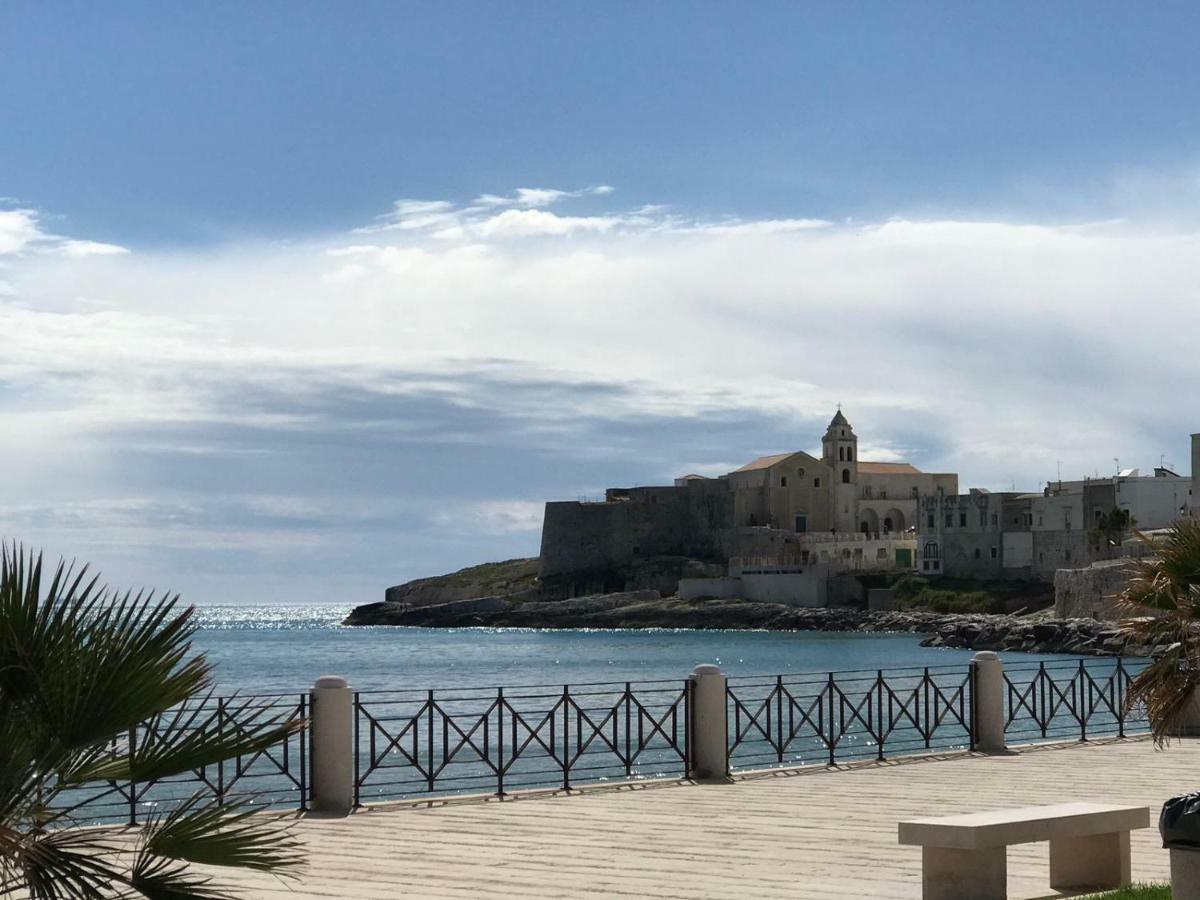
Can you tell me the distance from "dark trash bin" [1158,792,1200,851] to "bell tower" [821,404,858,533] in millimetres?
109455

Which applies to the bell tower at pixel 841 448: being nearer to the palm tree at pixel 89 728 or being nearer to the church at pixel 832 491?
the church at pixel 832 491

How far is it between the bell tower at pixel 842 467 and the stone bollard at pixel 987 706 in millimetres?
100820

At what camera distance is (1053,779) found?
1319 centimetres

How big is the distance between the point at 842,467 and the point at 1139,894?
111119mm

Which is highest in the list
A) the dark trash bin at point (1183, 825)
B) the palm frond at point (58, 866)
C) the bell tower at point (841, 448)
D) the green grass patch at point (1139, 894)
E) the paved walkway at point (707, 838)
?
the bell tower at point (841, 448)

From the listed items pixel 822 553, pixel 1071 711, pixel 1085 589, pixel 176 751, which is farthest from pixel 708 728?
pixel 822 553

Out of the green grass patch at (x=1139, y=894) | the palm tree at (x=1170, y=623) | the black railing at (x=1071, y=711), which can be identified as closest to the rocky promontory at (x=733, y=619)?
the black railing at (x=1071, y=711)

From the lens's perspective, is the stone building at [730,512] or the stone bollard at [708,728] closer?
the stone bollard at [708,728]

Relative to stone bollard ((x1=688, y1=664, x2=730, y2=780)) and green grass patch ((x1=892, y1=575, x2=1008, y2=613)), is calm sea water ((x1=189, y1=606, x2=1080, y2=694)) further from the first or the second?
stone bollard ((x1=688, y1=664, x2=730, y2=780))

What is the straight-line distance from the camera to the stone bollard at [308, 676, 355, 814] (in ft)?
37.1

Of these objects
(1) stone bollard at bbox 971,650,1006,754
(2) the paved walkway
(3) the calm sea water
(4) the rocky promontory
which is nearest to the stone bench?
(2) the paved walkway

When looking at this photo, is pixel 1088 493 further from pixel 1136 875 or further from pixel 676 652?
pixel 1136 875

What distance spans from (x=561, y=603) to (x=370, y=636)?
13635 millimetres

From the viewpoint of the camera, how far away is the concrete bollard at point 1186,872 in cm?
679
